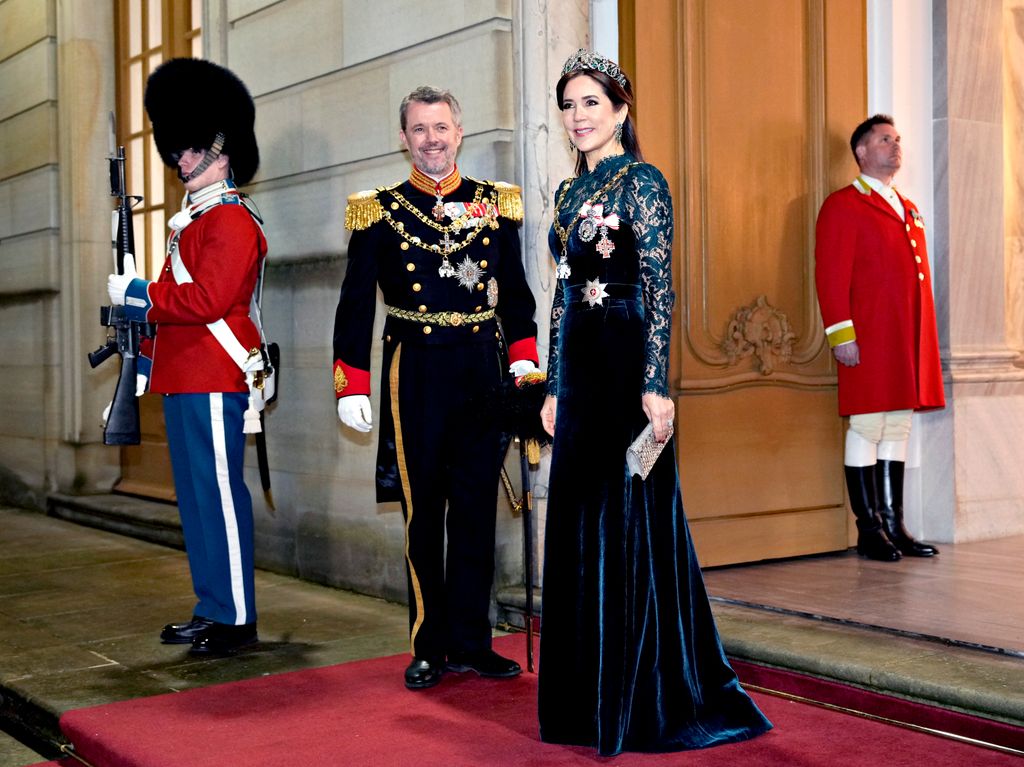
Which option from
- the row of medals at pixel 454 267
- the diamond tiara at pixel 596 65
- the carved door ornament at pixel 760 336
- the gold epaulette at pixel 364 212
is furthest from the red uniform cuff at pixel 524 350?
the carved door ornament at pixel 760 336

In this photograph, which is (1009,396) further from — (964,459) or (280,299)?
(280,299)

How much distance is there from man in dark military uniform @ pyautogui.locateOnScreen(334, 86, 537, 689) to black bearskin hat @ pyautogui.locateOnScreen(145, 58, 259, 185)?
0.77 metres

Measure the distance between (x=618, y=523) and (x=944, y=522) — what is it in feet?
10.8

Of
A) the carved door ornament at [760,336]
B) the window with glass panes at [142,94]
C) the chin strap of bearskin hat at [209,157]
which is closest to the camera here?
the chin strap of bearskin hat at [209,157]

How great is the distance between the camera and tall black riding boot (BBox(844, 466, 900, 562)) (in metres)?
5.70

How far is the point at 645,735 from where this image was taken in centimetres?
332

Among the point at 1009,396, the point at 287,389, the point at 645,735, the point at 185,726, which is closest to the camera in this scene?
the point at 645,735

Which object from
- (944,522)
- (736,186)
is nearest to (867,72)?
(736,186)

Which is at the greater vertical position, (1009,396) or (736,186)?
(736,186)

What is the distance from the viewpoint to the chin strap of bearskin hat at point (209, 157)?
4.61 metres

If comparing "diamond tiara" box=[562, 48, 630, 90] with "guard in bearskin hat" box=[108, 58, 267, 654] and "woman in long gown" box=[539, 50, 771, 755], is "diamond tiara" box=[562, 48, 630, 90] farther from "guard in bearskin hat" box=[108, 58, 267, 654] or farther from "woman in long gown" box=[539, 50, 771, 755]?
"guard in bearskin hat" box=[108, 58, 267, 654]

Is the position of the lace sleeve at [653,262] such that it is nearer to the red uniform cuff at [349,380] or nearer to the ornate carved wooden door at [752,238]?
the red uniform cuff at [349,380]

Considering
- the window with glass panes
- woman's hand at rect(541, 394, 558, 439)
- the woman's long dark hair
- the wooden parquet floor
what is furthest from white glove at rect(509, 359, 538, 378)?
the window with glass panes

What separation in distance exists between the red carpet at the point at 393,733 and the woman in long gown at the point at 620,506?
125mm
